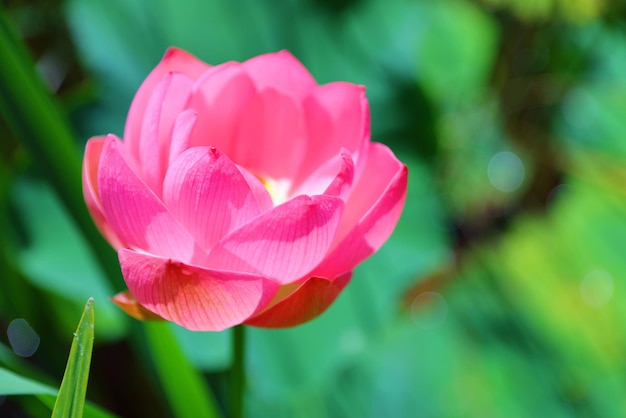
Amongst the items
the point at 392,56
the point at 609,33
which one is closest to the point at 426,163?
the point at 392,56

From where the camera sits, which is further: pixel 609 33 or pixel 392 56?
pixel 609 33

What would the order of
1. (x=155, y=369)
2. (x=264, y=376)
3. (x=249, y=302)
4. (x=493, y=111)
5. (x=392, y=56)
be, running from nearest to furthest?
(x=249, y=302)
(x=155, y=369)
(x=264, y=376)
(x=392, y=56)
(x=493, y=111)

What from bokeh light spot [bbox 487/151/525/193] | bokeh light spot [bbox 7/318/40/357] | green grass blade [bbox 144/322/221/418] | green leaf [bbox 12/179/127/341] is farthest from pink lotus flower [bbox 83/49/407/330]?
bokeh light spot [bbox 487/151/525/193]

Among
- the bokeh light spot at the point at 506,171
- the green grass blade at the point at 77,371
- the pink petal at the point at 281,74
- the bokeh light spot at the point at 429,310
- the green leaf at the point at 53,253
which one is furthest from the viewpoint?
the bokeh light spot at the point at 506,171

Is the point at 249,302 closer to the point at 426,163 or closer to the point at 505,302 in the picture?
the point at 426,163

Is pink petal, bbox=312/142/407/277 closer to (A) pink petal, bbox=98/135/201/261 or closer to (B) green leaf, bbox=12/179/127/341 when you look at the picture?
(A) pink petal, bbox=98/135/201/261

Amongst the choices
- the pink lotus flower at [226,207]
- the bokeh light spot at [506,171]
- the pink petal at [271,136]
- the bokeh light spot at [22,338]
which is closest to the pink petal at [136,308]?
the pink lotus flower at [226,207]

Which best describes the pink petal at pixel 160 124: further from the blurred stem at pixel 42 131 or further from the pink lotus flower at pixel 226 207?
the blurred stem at pixel 42 131
